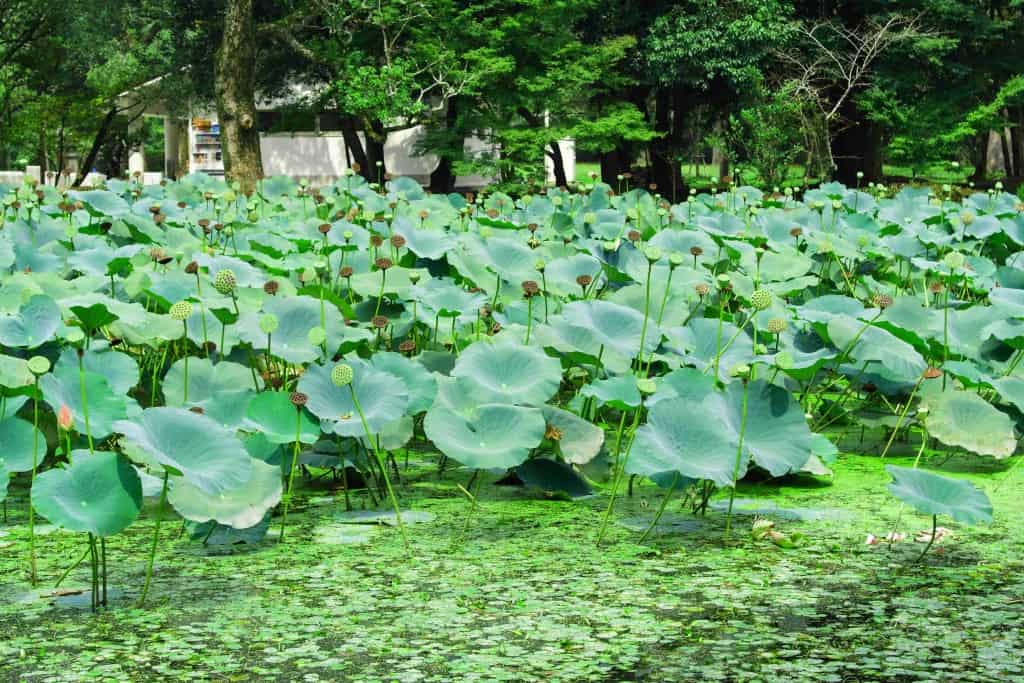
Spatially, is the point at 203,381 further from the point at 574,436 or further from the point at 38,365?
the point at 574,436

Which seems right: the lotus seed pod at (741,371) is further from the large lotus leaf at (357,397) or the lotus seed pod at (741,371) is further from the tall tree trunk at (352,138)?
the tall tree trunk at (352,138)

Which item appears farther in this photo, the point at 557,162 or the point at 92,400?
the point at 557,162

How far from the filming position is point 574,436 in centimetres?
304

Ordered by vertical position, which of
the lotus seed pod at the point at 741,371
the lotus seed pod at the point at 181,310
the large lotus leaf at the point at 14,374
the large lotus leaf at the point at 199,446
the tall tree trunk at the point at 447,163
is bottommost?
the large lotus leaf at the point at 199,446

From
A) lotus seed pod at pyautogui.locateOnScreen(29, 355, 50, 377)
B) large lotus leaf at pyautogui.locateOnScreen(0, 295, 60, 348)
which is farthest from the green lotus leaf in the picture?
large lotus leaf at pyautogui.locateOnScreen(0, 295, 60, 348)

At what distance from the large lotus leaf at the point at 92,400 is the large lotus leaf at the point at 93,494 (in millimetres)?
341

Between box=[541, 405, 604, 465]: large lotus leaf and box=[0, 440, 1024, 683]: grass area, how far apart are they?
0.13 meters

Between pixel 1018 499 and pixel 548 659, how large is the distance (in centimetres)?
157

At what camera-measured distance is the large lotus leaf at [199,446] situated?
230 centimetres

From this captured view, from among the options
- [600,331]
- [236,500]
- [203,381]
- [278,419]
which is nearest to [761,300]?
[600,331]

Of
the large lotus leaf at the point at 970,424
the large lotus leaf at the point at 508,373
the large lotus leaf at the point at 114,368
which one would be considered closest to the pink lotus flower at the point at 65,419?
the large lotus leaf at the point at 114,368

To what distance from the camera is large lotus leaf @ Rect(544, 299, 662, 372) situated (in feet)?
10.5

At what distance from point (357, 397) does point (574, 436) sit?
525 mm

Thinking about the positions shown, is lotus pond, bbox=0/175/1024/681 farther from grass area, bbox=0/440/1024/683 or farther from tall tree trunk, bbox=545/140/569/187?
tall tree trunk, bbox=545/140/569/187
